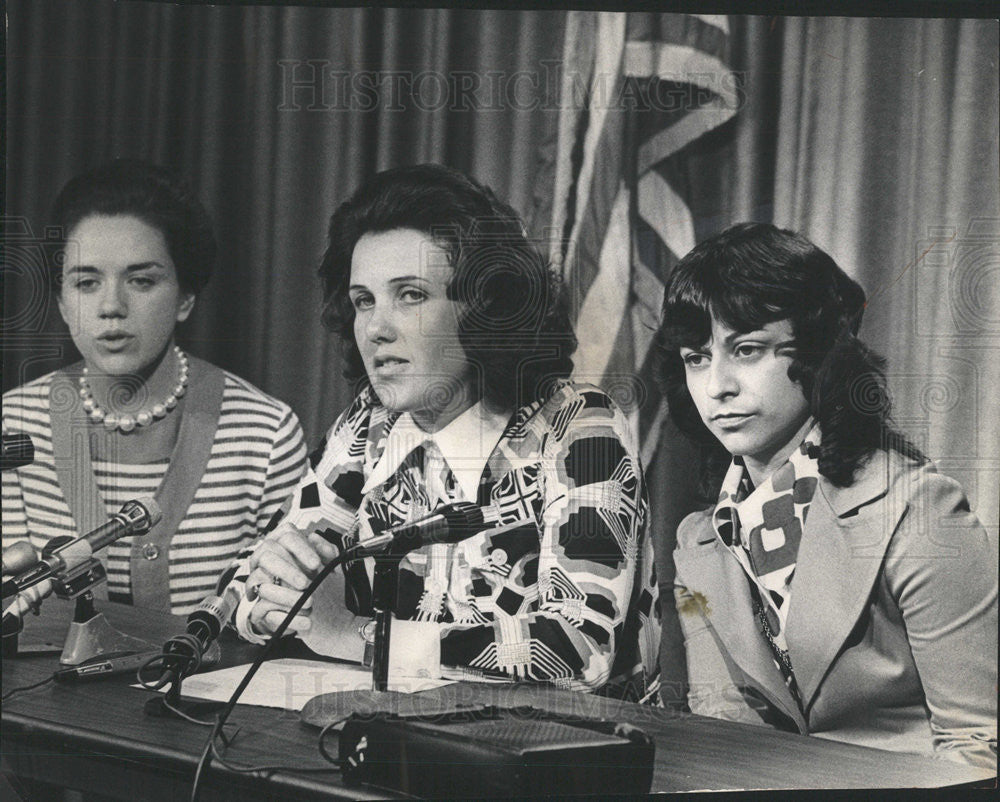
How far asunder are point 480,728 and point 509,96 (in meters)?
1.27

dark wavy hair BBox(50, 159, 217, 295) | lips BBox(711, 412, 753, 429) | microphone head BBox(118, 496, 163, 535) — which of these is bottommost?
microphone head BBox(118, 496, 163, 535)

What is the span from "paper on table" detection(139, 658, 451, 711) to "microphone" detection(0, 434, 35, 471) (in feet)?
1.90

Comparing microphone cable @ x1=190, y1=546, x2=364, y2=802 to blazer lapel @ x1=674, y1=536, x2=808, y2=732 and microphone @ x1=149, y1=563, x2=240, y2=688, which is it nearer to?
microphone @ x1=149, y1=563, x2=240, y2=688

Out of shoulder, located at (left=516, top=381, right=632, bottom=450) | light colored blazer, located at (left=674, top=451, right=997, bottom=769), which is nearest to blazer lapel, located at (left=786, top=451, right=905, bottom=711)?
light colored blazer, located at (left=674, top=451, right=997, bottom=769)

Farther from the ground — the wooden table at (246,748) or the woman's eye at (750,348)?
the woman's eye at (750,348)

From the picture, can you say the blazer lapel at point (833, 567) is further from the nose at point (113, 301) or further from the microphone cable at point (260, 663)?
the nose at point (113, 301)

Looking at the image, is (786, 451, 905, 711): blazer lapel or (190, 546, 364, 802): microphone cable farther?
(786, 451, 905, 711): blazer lapel

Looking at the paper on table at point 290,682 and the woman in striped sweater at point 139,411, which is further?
the woman in striped sweater at point 139,411

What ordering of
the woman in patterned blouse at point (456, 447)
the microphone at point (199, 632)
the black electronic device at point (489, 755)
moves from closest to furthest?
1. the black electronic device at point (489, 755)
2. the microphone at point (199, 632)
3. the woman in patterned blouse at point (456, 447)

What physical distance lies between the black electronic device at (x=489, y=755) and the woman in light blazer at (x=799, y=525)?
13.2 inches

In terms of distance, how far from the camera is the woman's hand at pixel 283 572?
2150 mm

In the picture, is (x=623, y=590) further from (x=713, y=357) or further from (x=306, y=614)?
(x=306, y=614)

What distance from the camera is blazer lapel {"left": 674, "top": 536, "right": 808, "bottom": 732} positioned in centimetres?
216

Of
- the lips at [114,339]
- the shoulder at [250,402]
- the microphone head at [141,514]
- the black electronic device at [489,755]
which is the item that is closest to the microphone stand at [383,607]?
the black electronic device at [489,755]
